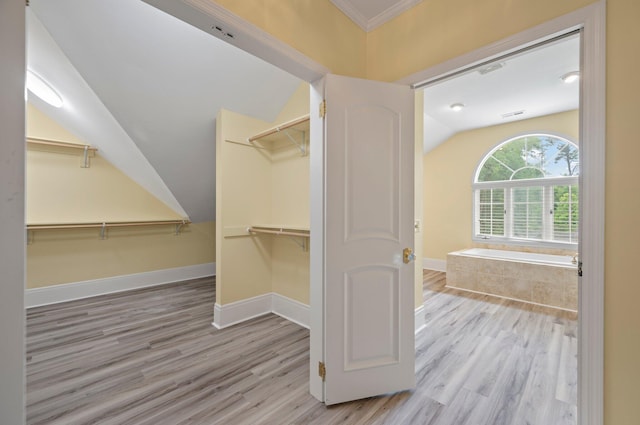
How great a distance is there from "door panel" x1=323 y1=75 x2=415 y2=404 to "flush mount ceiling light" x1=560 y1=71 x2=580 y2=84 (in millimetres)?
2484

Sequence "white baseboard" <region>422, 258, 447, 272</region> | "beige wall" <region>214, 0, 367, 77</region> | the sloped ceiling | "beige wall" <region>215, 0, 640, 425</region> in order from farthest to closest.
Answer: "white baseboard" <region>422, 258, 447, 272</region> → the sloped ceiling → "beige wall" <region>214, 0, 367, 77</region> → "beige wall" <region>215, 0, 640, 425</region>

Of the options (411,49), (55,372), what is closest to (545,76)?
(411,49)

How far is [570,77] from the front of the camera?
2934 mm

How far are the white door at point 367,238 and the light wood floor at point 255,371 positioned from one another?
229mm

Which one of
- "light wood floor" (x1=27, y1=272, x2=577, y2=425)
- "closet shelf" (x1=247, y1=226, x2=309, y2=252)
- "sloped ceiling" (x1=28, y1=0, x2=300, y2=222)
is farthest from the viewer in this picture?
"closet shelf" (x1=247, y1=226, x2=309, y2=252)

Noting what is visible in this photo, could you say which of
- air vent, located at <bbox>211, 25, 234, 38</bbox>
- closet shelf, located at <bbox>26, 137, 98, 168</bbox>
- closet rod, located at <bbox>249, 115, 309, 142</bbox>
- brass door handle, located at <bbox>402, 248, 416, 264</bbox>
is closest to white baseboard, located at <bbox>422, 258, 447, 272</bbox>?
brass door handle, located at <bbox>402, 248, 416, 264</bbox>

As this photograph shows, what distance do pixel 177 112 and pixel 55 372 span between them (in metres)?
2.37

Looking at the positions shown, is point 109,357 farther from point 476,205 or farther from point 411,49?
point 476,205

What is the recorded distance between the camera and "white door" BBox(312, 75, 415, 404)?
162cm

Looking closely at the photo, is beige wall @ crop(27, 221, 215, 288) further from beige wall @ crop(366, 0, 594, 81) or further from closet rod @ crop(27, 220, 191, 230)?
beige wall @ crop(366, 0, 594, 81)

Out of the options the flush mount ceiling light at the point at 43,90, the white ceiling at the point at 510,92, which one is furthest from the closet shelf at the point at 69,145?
the white ceiling at the point at 510,92

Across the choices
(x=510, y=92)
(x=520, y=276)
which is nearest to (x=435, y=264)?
(x=520, y=276)

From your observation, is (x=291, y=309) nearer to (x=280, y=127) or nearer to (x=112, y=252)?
(x=280, y=127)

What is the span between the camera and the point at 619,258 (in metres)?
1.12
